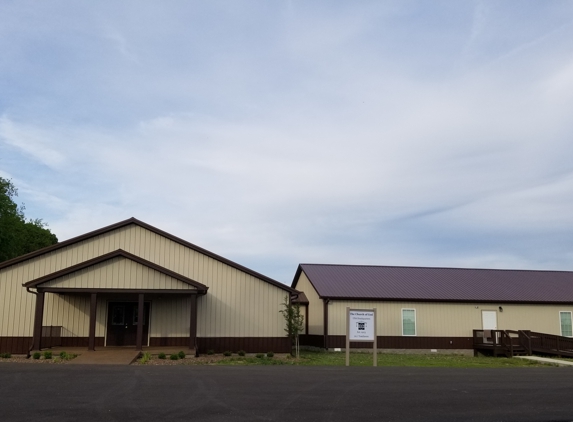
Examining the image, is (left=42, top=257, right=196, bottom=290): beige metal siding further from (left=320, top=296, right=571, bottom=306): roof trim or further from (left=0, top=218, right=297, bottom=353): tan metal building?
(left=320, top=296, right=571, bottom=306): roof trim

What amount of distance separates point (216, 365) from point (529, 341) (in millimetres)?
16943

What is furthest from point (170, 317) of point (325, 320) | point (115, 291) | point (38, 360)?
point (325, 320)

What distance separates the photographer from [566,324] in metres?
34.5

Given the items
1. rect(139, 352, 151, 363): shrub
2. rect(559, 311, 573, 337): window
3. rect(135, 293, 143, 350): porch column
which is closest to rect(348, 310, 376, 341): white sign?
rect(139, 352, 151, 363): shrub

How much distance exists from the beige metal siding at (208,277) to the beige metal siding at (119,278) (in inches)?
90.7

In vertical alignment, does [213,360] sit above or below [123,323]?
below

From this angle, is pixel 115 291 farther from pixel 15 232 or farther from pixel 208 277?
pixel 15 232

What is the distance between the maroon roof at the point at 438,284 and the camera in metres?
33.1

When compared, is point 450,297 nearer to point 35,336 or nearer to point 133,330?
point 133,330

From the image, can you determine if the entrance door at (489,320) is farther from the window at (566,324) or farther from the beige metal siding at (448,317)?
the window at (566,324)

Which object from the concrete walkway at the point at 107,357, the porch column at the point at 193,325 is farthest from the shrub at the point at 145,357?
the porch column at the point at 193,325

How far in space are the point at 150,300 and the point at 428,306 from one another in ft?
48.6

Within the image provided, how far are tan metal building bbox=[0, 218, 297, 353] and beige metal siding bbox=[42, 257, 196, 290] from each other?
0.13ft

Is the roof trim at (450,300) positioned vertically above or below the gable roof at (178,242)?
below
